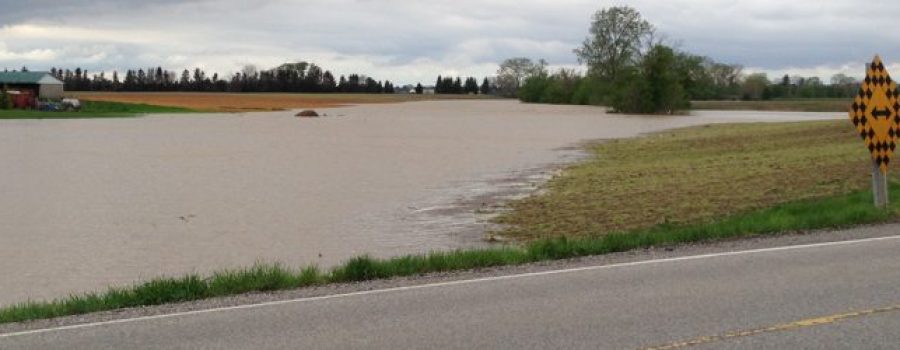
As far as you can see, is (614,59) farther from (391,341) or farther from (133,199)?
(391,341)

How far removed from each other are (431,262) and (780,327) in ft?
16.1

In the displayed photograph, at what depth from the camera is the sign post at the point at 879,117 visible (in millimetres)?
14547

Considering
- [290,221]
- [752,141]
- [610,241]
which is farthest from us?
[752,141]

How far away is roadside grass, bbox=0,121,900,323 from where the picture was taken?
10.5 metres

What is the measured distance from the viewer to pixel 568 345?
23.0 feet

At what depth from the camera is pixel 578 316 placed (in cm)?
803

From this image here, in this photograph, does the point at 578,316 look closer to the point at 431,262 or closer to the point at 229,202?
the point at 431,262

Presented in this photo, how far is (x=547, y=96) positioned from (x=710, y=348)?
16251cm

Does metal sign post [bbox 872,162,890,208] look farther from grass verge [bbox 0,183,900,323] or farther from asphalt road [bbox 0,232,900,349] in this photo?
asphalt road [bbox 0,232,900,349]

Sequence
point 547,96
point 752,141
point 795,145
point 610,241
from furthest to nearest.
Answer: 1. point 547,96
2. point 752,141
3. point 795,145
4. point 610,241

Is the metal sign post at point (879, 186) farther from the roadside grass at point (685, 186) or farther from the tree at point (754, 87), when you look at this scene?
the tree at point (754, 87)

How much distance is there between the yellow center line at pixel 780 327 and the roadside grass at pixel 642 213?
4.56 metres

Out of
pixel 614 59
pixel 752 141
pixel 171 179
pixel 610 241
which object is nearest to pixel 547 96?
pixel 614 59

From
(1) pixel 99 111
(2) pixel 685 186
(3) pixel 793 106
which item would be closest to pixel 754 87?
(3) pixel 793 106
